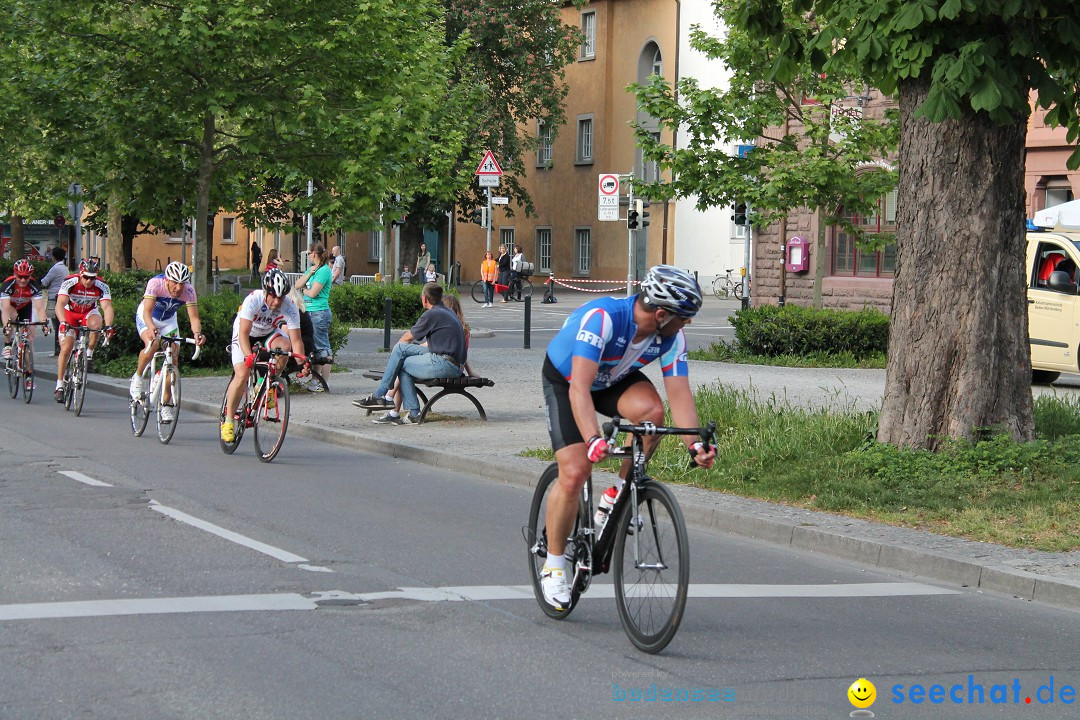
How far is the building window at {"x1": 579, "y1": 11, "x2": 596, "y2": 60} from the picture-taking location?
5509 cm

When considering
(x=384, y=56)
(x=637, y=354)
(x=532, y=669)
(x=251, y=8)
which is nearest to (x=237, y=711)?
(x=532, y=669)

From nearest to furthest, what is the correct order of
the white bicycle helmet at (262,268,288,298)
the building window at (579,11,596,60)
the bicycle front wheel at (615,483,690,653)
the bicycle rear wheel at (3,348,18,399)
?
the bicycle front wheel at (615,483,690,653), the white bicycle helmet at (262,268,288,298), the bicycle rear wheel at (3,348,18,399), the building window at (579,11,596,60)

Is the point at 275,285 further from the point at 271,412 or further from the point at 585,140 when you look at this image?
the point at 585,140

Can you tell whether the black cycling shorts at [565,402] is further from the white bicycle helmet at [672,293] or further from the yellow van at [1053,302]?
the yellow van at [1053,302]

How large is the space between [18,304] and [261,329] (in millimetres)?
6907

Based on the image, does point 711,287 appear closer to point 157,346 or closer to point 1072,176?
point 1072,176

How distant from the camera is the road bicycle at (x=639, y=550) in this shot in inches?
239

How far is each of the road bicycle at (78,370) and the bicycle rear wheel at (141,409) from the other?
5.56 feet

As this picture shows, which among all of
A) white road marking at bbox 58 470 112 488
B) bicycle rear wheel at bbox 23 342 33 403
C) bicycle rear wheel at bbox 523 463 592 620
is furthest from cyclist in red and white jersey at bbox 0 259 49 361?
bicycle rear wheel at bbox 523 463 592 620

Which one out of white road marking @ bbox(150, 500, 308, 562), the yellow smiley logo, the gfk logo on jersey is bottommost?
white road marking @ bbox(150, 500, 308, 562)

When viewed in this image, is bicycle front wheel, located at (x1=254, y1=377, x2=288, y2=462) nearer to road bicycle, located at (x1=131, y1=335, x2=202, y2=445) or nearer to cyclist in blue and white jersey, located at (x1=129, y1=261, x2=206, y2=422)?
road bicycle, located at (x1=131, y1=335, x2=202, y2=445)

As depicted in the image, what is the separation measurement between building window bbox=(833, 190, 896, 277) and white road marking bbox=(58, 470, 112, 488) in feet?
77.1

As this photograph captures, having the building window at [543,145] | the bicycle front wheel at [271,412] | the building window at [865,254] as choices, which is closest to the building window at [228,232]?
the building window at [543,145]

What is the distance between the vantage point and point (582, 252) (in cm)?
5659
